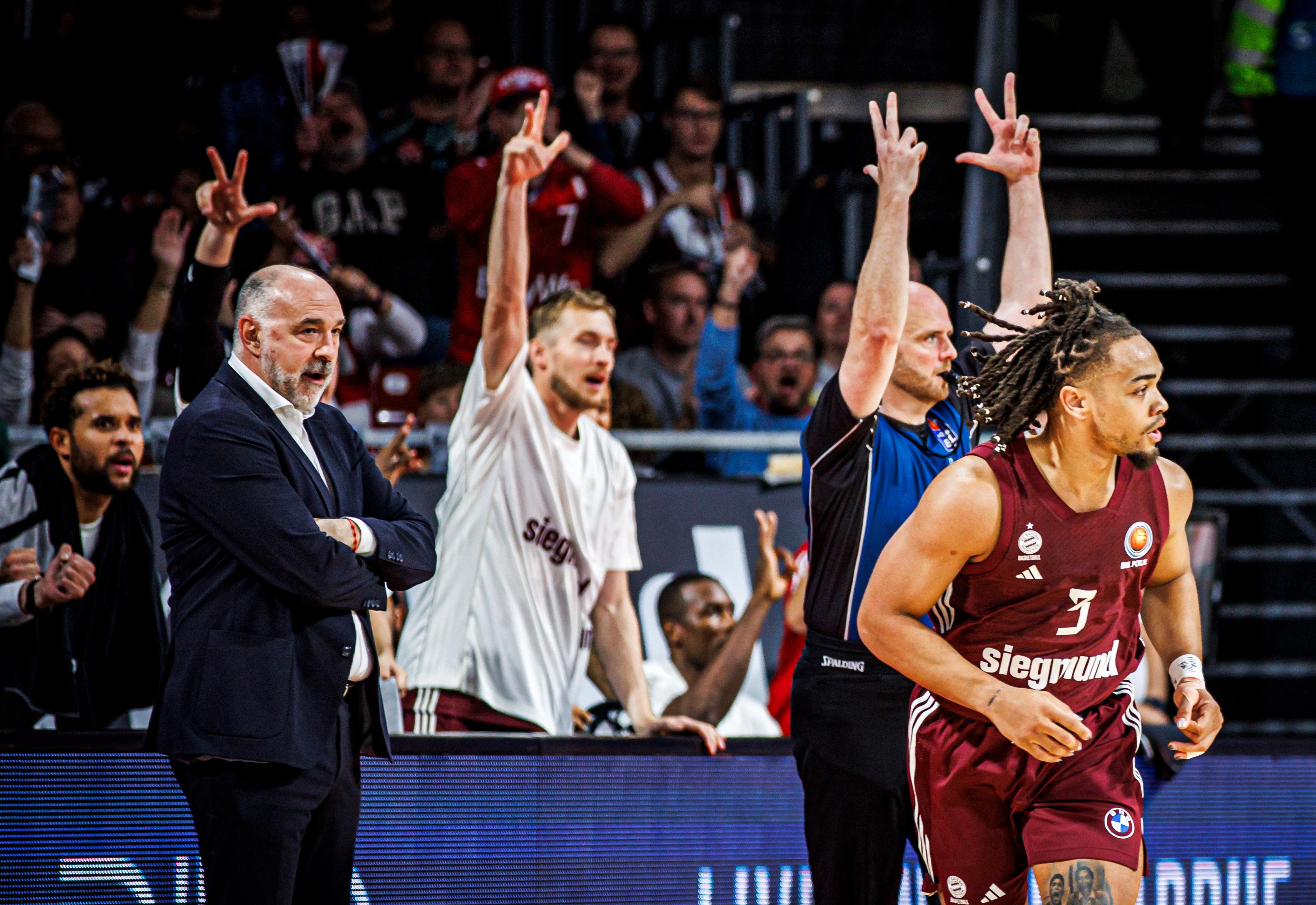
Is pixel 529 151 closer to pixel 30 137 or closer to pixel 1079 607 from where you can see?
pixel 1079 607

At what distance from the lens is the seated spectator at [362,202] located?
7469 mm

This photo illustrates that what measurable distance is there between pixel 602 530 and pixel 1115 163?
5738 millimetres

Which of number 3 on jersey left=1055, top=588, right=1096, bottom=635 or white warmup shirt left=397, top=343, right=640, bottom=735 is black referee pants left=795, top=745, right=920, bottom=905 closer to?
number 3 on jersey left=1055, top=588, right=1096, bottom=635

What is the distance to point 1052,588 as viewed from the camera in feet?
11.1

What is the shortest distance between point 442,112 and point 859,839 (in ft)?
16.8

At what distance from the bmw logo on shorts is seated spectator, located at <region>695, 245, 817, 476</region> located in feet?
11.8

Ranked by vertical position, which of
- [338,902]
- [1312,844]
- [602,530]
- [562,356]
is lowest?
[1312,844]

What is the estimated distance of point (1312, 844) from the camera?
493cm

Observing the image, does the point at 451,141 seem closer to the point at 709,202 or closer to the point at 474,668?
the point at 709,202

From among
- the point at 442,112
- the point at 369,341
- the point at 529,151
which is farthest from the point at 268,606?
the point at 442,112

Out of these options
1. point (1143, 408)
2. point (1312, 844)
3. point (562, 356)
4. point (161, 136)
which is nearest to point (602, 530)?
point (562, 356)

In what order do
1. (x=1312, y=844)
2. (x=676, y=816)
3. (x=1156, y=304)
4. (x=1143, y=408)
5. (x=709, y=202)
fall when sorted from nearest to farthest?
(x=1143, y=408) → (x=676, y=816) → (x=1312, y=844) → (x=709, y=202) → (x=1156, y=304)

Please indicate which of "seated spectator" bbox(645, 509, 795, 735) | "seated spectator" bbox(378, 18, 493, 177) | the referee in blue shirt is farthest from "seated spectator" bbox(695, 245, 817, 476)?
the referee in blue shirt

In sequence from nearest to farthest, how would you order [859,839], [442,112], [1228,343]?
[859,839] → [442,112] → [1228,343]
